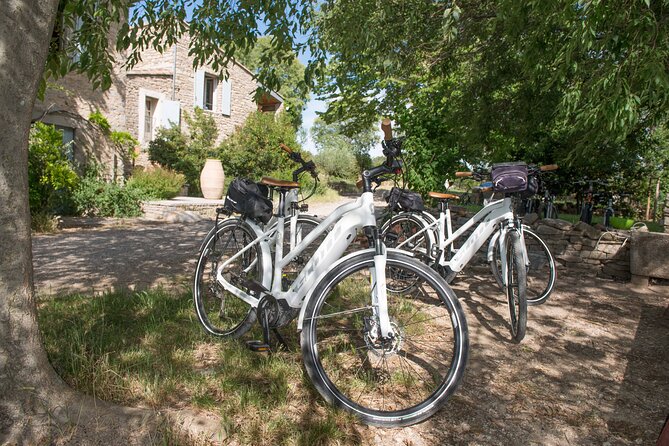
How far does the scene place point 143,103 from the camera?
49.2 ft

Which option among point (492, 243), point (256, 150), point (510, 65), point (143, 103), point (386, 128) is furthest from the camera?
point (256, 150)

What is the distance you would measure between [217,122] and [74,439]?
59.8 feet

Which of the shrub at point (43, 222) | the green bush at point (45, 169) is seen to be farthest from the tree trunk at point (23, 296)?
the green bush at point (45, 169)

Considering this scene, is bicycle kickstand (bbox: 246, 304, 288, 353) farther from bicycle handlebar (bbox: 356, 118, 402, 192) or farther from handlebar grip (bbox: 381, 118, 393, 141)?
handlebar grip (bbox: 381, 118, 393, 141)

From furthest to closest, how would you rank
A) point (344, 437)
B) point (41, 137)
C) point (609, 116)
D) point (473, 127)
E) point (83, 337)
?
point (41, 137) < point (473, 127) < point (609, 116) < point (83, 337) < point (344, 437)

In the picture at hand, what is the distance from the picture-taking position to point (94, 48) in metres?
3.76

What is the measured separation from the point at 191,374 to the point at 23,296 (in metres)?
0.93

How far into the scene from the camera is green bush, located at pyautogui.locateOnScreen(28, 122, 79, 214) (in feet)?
26.5

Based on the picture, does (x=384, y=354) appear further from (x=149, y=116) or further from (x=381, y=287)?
(x=149, y=116)

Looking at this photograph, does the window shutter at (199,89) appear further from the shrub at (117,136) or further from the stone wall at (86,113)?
the shrub at (117,136)

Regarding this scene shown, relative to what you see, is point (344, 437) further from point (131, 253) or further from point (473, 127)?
point (473, 127)

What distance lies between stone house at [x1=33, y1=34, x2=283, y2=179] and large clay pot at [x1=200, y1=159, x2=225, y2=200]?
7.03 ft

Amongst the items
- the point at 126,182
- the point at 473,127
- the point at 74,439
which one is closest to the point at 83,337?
the point at 74,439

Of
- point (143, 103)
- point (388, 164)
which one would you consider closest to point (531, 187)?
point (388, 164)
